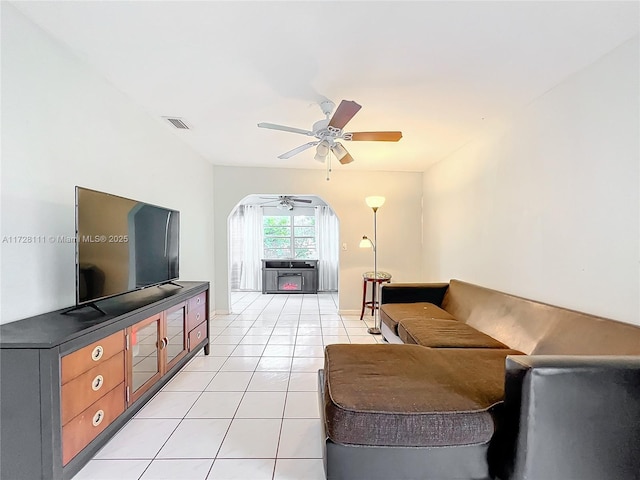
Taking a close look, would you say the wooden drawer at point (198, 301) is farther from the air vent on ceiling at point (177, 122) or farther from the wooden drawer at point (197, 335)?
the air vent on ceiling at point (177, 122)

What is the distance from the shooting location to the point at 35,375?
131cm

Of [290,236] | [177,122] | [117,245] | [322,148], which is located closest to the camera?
[117,245]

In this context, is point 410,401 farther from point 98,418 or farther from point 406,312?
point 406,312

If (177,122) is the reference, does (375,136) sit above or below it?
below

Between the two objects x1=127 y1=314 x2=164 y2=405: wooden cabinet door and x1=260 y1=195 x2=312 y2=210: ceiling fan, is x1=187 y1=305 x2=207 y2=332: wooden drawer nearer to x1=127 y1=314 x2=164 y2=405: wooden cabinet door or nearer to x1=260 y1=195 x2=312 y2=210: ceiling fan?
x1=127 y1=314 x2=164 y2=405: wooden cabinet door

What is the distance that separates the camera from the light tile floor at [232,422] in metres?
1.61

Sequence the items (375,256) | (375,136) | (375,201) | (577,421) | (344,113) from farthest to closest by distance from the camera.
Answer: (375,256) < (375,201) < (375,136) < (344,113) < (577,421)

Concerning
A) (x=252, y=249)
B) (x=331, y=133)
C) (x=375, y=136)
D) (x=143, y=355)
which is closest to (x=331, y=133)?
(x=331, y=133)

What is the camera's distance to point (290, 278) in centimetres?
726

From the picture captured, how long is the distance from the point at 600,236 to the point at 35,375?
123 inches

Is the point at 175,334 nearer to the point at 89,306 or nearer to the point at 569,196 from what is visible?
the point at 89,306

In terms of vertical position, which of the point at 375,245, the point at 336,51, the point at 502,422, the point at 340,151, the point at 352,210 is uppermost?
the point at 336,51

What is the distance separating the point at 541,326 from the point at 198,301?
2883mm

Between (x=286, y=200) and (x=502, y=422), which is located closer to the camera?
(x=502, y=422)
